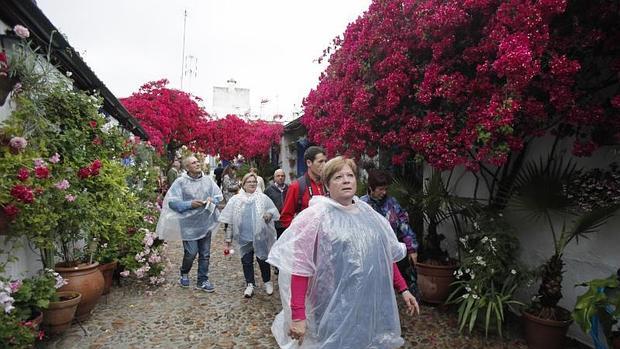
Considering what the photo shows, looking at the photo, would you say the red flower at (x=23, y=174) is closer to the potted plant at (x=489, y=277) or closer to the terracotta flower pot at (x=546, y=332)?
the potted plant at (x=489, y=277)

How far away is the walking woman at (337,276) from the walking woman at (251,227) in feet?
9.29

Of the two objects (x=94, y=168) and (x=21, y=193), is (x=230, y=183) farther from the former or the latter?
(x=21, y=193)

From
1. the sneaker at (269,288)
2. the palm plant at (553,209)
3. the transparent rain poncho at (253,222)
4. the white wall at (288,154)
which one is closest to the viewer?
the palm plant at (553,209)

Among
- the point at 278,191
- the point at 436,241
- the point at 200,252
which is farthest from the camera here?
the point at 278,191

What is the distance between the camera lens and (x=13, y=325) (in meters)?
2.79

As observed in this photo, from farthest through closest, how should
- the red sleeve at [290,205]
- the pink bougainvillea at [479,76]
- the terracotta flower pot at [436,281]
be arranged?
the terracotta flower pot at [436,281], the red sleeve at [290,205], the pink bougainvillea at [479,76]

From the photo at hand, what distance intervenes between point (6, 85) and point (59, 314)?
2.18 meters

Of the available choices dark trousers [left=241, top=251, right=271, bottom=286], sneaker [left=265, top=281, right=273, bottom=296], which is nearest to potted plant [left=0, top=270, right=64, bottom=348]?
dark trousers [left=241, top=251, right=271, bottom=286]

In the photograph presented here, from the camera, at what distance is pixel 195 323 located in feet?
14.2

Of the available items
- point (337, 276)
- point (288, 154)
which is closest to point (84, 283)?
point (337, 276)

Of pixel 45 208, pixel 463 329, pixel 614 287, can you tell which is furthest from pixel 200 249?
pixel 614 287

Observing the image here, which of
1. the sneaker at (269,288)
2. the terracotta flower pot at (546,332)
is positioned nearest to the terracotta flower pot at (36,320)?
the sneaker at (269,288)

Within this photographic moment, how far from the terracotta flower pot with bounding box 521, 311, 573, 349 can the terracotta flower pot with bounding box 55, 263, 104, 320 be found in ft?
14.9

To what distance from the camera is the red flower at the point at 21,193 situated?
113 inches
